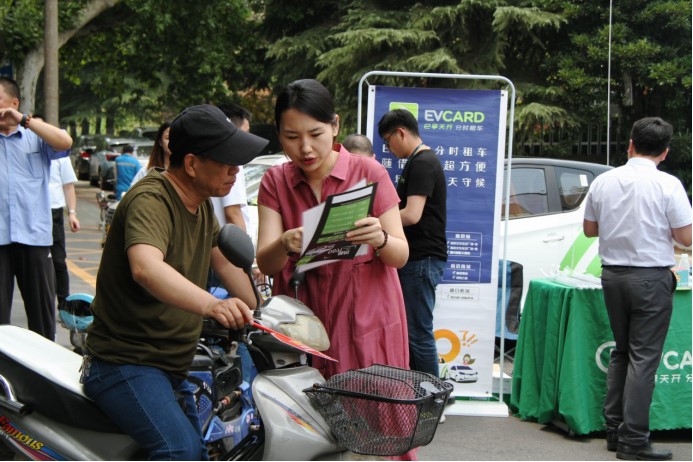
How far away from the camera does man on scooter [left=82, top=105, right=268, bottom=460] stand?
2859 millimetres

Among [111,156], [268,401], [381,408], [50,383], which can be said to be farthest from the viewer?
[111,156]

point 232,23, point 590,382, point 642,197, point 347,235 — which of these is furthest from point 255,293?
point 232,23

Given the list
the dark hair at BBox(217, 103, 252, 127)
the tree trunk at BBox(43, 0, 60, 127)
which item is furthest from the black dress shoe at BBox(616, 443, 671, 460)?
the tree trunk at BBox(43, 0, 60, 127)

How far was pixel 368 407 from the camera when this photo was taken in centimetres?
266

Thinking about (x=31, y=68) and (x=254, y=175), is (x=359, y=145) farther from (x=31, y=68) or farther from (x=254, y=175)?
(x=31, y=68)

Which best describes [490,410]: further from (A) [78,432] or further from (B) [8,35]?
(B) [8,35]

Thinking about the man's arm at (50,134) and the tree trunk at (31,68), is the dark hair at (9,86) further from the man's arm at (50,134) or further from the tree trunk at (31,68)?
the tree trunk at (31,68)

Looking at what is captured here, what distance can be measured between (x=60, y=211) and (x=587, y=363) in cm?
556

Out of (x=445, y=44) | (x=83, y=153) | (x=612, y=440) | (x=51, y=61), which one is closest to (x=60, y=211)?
(x=612, y=440)

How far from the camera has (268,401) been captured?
110 inches

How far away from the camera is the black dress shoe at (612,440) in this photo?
18.8ft

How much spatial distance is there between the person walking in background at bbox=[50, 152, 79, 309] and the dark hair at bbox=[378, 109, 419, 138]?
4.10 meters

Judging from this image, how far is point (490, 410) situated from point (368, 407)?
4152 millimetres

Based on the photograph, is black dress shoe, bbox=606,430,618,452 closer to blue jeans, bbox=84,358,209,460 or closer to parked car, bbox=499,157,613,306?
parked car, bbox=499,157,613,306
